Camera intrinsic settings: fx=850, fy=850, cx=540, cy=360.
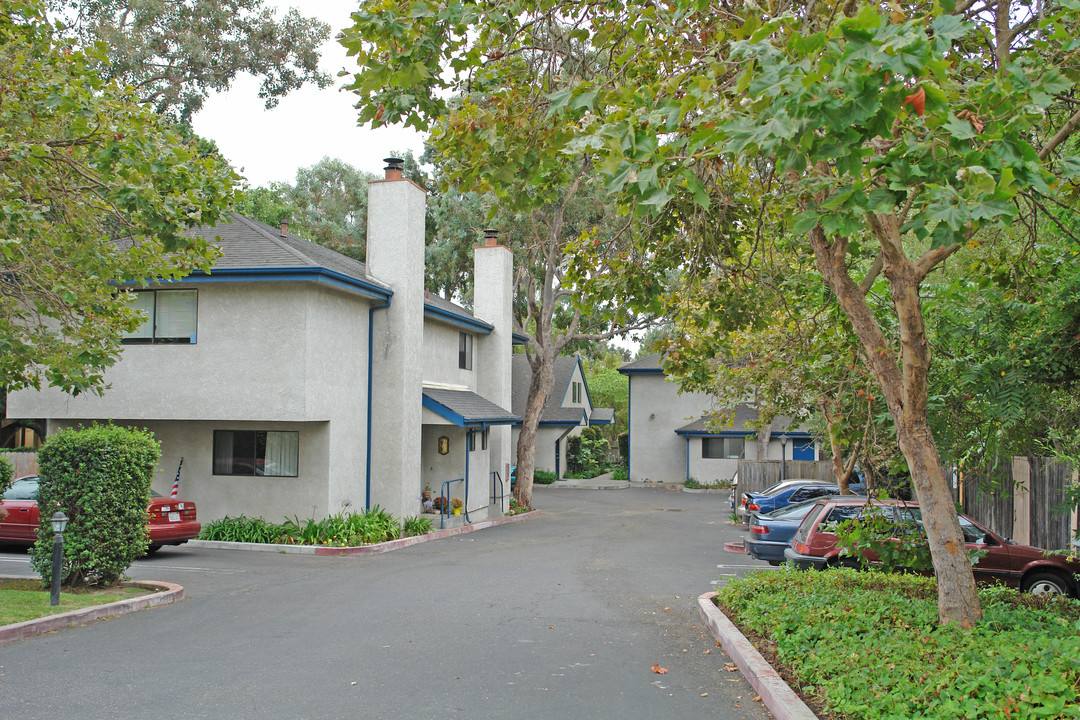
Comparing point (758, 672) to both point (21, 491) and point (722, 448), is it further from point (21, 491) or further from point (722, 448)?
point (722, 448)

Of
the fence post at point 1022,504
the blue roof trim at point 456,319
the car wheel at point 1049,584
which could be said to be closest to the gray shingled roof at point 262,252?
the blue roof trim at point 456,319

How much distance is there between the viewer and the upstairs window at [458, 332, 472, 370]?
25672 millimetres

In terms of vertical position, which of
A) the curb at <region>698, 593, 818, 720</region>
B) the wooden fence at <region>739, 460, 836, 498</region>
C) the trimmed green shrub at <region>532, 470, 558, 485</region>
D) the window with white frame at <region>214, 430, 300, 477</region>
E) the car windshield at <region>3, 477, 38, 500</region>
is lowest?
the trimmed green shrub at <region>532, 470, 558, 485</region>

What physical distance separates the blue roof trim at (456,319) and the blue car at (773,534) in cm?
1036

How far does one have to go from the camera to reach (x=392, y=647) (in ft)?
28.7

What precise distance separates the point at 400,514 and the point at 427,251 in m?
17.8

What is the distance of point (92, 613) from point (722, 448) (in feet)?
111

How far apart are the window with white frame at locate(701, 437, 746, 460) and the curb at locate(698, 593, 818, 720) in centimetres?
3113

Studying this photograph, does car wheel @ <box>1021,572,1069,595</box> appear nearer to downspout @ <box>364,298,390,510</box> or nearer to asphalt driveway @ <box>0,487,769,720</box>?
asphalt driveway @ <box>0,487,769,720</box>

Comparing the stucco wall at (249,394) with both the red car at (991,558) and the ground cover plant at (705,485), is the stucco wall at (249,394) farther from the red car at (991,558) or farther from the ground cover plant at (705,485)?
the ground cover plant at (705,485)

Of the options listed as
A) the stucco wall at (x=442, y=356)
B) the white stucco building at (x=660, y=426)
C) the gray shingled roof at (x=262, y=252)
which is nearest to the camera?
the gray shingled roof at (x=262, y=252)

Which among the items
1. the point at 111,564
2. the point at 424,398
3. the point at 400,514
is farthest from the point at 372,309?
the point at 111,564

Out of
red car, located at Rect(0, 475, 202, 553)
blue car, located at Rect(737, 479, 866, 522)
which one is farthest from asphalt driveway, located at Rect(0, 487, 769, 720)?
blue car, located at Rect(737, 479, 866, 522)

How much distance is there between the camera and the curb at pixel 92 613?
904 cm
